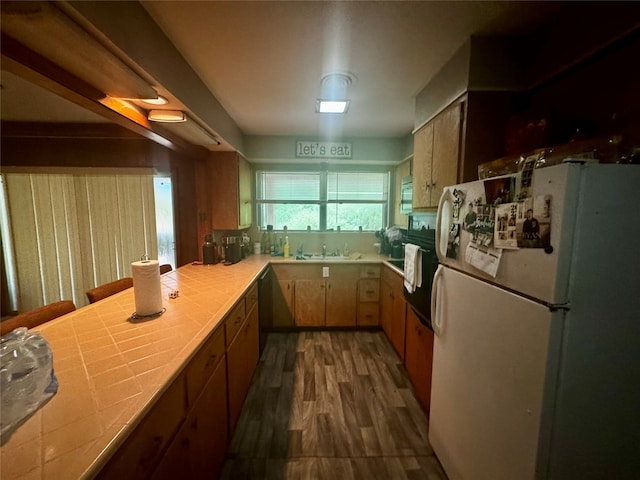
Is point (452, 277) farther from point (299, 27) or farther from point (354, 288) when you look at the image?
point (354, 288)

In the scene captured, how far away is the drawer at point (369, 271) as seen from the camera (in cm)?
303

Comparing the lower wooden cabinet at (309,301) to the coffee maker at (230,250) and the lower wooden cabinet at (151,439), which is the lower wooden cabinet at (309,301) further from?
the lower wooden cabinet at (151,439)

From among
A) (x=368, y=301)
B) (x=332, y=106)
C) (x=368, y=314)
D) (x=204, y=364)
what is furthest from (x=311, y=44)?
(x=368, y=314)

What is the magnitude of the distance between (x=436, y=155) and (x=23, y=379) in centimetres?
231

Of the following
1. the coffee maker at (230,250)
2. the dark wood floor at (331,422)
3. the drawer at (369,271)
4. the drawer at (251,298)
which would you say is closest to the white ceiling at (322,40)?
the coffee maker at (230,250)

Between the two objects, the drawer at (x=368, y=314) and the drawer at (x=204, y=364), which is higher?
the drawer at (x=204, y=364)

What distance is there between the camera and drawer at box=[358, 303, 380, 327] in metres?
3.07

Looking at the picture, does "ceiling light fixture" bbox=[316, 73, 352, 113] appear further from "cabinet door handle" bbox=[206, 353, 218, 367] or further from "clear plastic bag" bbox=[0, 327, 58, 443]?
"clear plastic bag" bbox=[0, 327, 58, 443]

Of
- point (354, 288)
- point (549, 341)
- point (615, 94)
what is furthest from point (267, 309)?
point (615, 94)

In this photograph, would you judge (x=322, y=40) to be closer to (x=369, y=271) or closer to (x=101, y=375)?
(x=101, y=375)

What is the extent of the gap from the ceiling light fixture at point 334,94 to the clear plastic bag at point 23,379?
2084 mm

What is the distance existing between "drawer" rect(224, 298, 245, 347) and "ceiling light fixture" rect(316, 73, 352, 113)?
5.81 feet

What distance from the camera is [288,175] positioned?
363 cm

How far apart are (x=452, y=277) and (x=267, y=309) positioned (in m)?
2.11
